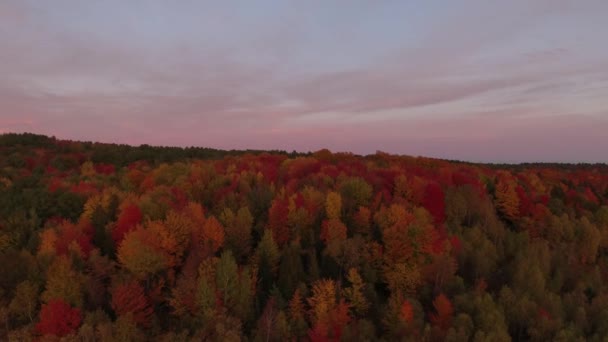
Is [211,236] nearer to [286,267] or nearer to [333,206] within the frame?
[286,267]

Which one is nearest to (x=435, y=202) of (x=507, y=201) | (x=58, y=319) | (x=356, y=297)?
(x=507, y=201)

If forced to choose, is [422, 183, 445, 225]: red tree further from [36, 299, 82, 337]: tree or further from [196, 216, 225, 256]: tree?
[36, 299, 82, 337]: tree

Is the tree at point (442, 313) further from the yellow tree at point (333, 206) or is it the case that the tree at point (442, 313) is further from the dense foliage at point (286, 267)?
the yellow tree at point (333, 206)

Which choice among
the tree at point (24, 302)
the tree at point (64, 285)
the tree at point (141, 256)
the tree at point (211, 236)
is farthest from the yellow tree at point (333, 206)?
the tree at point (24, 302)

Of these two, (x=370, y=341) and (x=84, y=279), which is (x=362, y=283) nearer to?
(x=370, y=341)

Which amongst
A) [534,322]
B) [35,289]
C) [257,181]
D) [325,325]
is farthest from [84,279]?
[534,322]

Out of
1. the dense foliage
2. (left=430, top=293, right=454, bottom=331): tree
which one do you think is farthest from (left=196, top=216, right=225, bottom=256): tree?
(left=430, top=293, right=454, bottom=331): tree

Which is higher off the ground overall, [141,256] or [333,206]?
[333,206]
